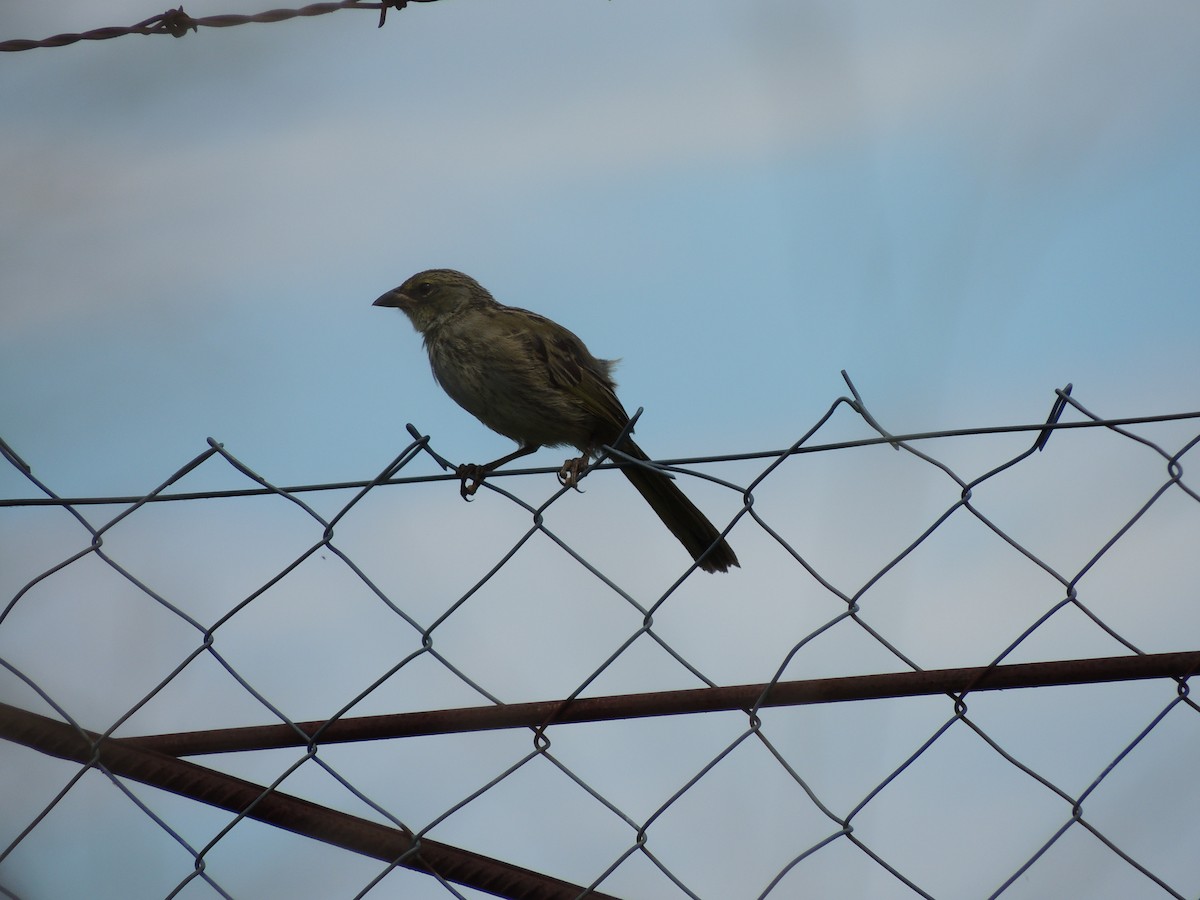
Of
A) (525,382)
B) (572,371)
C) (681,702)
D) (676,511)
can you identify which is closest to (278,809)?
(681,702)

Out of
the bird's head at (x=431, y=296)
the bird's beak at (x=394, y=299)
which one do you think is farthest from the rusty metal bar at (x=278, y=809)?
the bird's beak at (x=394, y=299)

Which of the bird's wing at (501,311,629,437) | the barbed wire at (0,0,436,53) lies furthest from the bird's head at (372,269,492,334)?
the barbed wire at (0,0,436,53)

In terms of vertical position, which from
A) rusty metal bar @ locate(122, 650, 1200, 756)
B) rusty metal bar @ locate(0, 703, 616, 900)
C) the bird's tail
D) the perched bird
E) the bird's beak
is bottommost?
rusty metal bar @ locate(0, 703, 616, 900)

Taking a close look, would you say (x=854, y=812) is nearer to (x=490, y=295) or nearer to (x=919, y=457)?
(x=919, y=457)

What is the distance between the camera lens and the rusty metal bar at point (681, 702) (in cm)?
241

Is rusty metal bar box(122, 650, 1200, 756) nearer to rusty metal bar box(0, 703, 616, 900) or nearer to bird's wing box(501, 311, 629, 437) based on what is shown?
rusty metal bar box(0, 703, 616, 900)

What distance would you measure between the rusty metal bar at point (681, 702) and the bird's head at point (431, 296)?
140 inches

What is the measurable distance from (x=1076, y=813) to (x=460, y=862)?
1171 mm

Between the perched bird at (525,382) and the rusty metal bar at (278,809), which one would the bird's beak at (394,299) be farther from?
the rusty metal bar at (278,809)

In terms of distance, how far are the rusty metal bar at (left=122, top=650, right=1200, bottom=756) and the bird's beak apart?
148 inches

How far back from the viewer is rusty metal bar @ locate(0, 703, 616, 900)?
243cm

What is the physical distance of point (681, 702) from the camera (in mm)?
2482

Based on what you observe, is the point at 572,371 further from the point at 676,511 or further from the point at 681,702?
the point at 681,702

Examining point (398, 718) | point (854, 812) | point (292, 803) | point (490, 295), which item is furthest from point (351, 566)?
point (490, 295)
